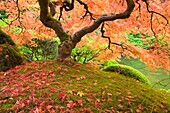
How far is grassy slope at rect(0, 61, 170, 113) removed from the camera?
317 cm

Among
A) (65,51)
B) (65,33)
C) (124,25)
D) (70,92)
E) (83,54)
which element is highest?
(124,25)

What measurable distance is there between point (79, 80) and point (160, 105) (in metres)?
1.46

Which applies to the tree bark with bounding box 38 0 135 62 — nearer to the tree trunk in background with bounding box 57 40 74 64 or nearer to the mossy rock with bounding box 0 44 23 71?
the tree trunk in background with bounding box 57 40 74 64

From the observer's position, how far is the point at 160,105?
3.75 metres

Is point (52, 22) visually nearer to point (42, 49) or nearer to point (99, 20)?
point (99, 20)

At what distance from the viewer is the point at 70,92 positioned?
348 centimetres

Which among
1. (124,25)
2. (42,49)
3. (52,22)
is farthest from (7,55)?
(42,49)

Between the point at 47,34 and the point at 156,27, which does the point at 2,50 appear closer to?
the point at 47,34

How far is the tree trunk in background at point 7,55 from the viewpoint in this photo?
15.9ft

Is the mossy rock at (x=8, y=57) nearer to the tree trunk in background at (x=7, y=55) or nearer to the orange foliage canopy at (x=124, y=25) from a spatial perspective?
the tree trunk in background at (x=7, y=55)

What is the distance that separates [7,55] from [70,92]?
213 centimetres

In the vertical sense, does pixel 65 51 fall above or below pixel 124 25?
below

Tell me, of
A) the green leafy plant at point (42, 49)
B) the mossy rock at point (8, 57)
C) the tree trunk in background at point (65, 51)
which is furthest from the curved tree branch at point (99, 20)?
the green leafy plant at point (42, 49)

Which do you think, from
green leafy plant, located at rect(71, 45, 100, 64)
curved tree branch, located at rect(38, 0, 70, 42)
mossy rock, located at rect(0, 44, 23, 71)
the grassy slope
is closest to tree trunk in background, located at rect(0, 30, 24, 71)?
mossy rock, located at rect(0, 44, 23, 71)
